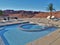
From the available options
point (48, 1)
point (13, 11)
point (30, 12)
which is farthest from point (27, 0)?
point (13, 11)

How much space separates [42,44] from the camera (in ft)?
21.4

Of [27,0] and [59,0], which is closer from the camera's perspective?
[59,0]

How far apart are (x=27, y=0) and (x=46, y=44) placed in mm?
25786

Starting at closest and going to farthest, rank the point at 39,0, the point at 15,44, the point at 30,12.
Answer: the point at 15,44
the point at 39,0
the point at 30,12

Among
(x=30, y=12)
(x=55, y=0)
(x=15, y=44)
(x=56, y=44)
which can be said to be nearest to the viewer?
(x=56, y=44)

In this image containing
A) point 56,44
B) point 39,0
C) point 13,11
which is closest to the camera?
point 56,44

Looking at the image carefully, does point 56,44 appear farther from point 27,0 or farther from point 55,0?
point 27,0

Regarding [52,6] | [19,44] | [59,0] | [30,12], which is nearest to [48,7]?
[52,6]

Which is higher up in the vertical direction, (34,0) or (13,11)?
(34,0)

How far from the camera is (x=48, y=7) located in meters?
26.9

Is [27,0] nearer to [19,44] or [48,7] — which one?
[48,7]

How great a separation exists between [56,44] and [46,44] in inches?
21.0

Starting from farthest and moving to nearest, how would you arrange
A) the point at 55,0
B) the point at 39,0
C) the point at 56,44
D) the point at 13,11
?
the point at 13,11 < the point at 39,0 < the point at 55,0 < the point at 56,44

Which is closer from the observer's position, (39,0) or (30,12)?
(39,0)
